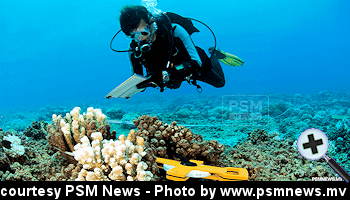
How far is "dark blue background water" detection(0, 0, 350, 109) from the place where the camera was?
132375mm

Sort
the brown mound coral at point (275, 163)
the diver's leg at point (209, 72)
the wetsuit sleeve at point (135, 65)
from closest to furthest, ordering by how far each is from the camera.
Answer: the brown mound coral at point (275, 163) → the wetsuit sleeve at point (135, 65) → the diver's leg at point (209, 72)

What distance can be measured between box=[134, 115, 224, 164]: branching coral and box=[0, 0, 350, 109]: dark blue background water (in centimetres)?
12510

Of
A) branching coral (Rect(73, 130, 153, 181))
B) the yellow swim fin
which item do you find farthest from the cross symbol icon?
the yellow swim fin

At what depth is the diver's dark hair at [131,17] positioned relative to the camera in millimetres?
3945

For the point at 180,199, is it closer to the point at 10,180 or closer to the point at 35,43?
the point at 10,180

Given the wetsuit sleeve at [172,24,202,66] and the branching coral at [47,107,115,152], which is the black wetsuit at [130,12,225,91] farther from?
the branching coral at [47,107,115,152]

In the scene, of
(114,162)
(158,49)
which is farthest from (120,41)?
(114,162)

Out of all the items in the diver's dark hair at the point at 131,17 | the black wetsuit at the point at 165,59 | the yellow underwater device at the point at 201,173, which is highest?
the diver's dark hair at the point at 131,17

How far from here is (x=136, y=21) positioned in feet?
12.9

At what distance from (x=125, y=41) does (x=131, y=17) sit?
135 m

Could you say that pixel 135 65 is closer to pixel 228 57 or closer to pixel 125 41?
pixel 228 57

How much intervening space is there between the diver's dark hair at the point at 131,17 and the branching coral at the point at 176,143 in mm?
1557

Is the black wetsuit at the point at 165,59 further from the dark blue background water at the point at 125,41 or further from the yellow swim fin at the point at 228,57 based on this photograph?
the dark blue background water at the point at 125,41

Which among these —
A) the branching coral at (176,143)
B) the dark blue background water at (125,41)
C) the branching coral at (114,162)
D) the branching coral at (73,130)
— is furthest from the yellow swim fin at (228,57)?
the dark blue background water at (125,41)
